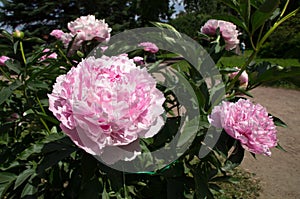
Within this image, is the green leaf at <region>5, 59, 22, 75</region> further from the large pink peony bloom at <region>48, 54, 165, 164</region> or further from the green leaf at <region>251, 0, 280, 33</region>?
the green leaf at <region>251, 0, 280, 33</region>

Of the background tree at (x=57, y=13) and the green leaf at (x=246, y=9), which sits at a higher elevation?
the green leaf at (x=246, y=9)

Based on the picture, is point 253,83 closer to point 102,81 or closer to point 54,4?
point 102,81

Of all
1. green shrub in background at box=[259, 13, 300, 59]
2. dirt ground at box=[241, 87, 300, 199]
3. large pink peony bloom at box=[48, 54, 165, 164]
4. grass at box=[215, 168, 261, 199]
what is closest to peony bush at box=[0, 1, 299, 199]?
large pink peony bloom at box=[48, 54, 165, 164]

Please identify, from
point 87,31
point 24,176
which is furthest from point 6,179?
point 87,31

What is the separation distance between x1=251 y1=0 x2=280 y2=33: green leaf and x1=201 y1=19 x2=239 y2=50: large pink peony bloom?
28cm

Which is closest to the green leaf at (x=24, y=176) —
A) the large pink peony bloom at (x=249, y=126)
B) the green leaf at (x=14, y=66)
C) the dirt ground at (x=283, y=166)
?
the green leaf at (x=14, y=66)

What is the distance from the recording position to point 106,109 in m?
0.58

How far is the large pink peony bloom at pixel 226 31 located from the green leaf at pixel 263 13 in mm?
285

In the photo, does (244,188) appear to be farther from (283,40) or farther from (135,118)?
(283,40)

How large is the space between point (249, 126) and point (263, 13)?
0.94ft

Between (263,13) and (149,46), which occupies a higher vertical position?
(263,13)

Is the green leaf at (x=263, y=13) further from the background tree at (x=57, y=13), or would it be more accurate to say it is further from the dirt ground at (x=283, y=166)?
the background tree at (x=57, y=13)

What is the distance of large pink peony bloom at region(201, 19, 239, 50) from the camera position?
1190mm

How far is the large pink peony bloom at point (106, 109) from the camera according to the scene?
58cm
